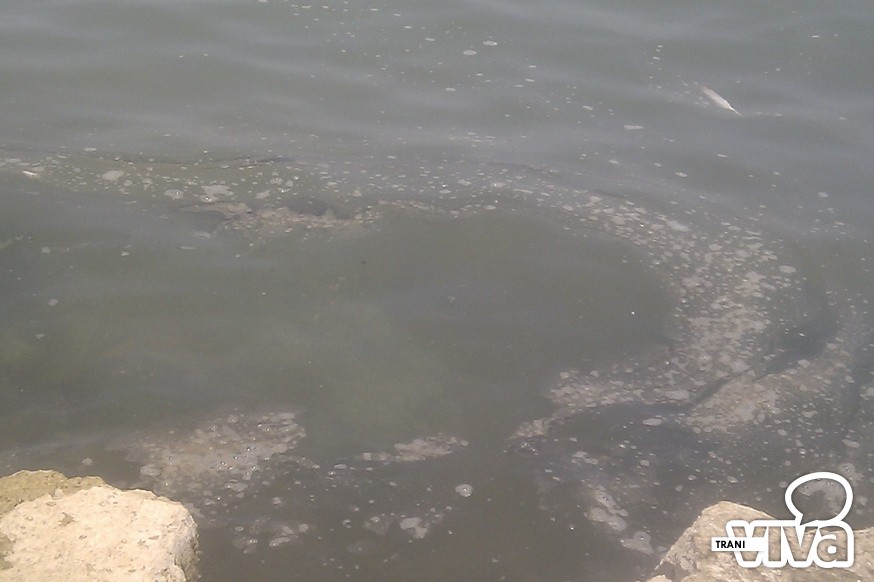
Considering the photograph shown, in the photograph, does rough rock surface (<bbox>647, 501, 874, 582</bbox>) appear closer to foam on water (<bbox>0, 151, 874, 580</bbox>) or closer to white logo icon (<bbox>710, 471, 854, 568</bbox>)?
white logo icon (<bbox>710, 471, 854, 568</bbox>)

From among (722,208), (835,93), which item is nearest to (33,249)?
(722,208)

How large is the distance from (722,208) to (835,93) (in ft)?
4.94

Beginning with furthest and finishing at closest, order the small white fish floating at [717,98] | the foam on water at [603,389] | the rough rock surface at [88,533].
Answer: the small white fish floating at [717,98] < the foam on water at [603,389] < the rough rock surface at [88,533]

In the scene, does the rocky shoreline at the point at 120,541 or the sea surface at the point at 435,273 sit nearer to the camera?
the rocky shoreline at the point at 120,541

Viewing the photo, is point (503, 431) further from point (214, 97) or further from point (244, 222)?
point (214, 97)

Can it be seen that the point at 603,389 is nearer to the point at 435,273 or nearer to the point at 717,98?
the point at 435,273

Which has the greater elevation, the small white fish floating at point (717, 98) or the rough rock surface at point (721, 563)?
the small white fish floating at point (717, 98)

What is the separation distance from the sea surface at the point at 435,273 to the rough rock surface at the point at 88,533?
0.80ft

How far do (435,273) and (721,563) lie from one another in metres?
1.78

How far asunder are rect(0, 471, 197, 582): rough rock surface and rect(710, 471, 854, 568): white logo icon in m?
1.35

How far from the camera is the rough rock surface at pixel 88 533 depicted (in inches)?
89.8

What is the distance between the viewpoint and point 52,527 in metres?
2.39

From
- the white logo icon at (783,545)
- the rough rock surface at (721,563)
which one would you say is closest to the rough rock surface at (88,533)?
the rough rock surface at (721,563)

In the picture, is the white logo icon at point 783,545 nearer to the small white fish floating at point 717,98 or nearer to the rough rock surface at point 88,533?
the rough rock surface at point 88,533
